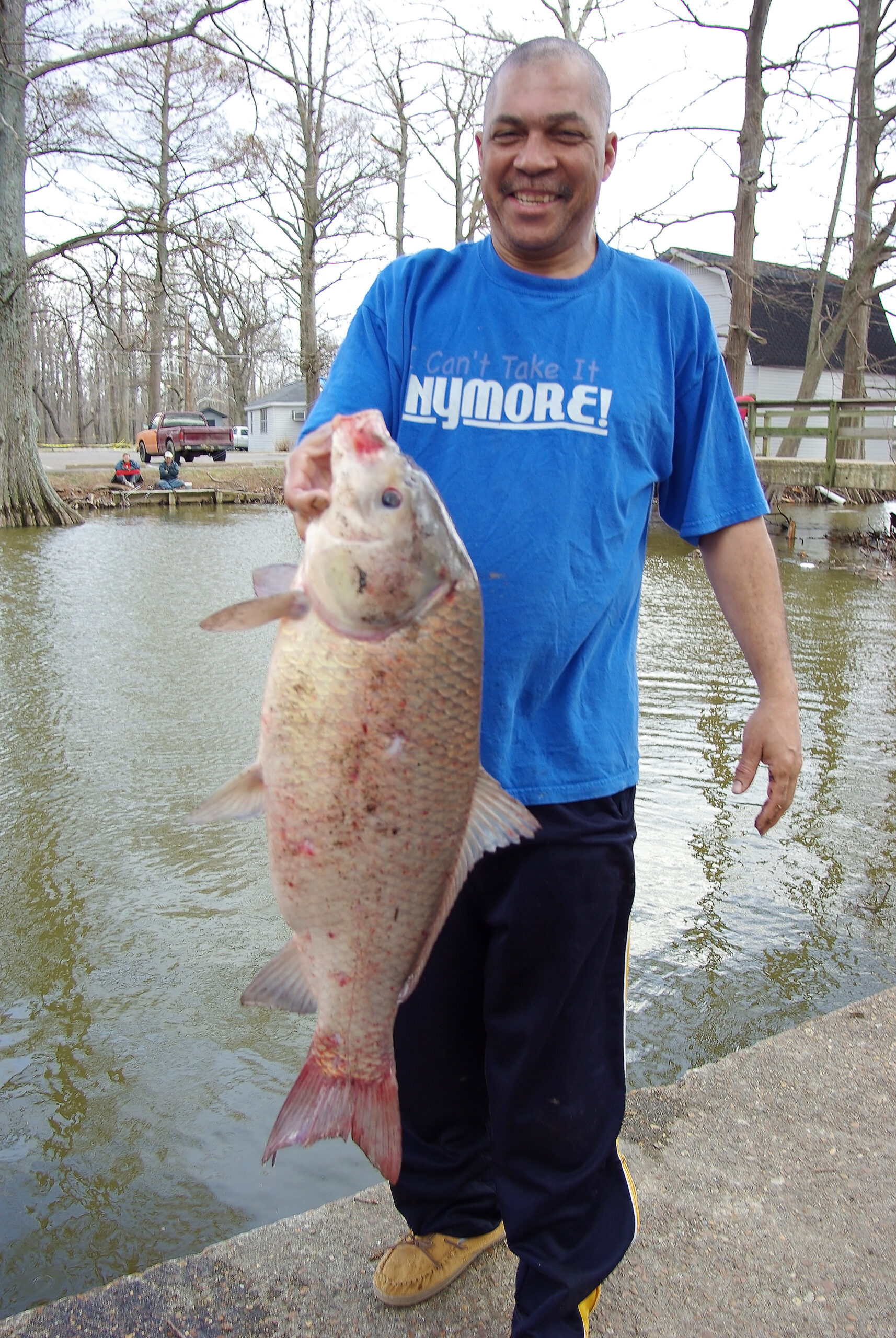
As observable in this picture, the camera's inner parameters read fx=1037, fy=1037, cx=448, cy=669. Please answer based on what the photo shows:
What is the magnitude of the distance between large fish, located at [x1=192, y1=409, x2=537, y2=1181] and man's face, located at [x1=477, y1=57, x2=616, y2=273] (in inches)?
24.9

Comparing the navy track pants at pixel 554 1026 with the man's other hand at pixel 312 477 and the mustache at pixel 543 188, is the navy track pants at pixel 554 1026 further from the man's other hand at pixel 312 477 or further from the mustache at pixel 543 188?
the mustache at pixel 543 188

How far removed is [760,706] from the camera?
2297 millimetres

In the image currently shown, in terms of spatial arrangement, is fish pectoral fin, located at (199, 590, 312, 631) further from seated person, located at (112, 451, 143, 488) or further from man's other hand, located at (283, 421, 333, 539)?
seated person, located at (112, 451, 143, 488)

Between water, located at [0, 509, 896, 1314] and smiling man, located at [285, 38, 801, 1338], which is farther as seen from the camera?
water, located at [0, 509, 896, 1314]

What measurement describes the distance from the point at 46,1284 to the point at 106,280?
17299 millimetres

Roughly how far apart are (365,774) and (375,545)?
0.37 meters

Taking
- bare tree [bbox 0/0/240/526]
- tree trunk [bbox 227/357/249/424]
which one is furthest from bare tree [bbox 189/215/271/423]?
bare tree [bbox 0/0/240/526]

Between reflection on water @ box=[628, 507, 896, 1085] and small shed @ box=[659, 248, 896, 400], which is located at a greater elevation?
small shed @ box=[659, 248, 896, 400]

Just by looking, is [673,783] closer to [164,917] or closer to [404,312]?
[164,917]

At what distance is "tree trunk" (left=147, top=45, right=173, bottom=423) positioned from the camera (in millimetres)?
18797

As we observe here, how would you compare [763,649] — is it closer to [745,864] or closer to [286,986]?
[286,986]

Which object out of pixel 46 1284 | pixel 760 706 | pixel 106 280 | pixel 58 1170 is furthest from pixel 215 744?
pixel 106 280

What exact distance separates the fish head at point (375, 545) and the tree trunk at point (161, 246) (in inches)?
672

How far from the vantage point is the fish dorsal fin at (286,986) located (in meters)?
1.84
